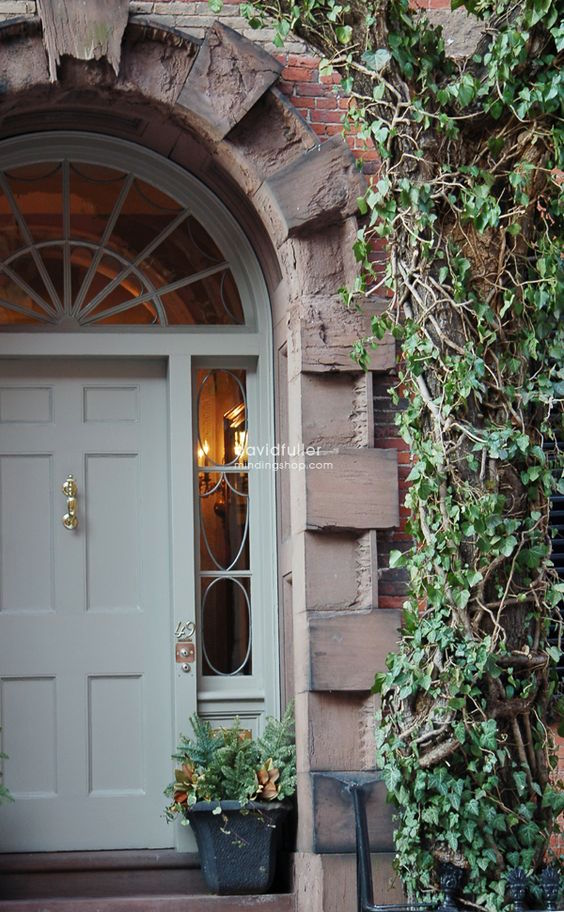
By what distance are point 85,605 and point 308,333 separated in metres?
1.77

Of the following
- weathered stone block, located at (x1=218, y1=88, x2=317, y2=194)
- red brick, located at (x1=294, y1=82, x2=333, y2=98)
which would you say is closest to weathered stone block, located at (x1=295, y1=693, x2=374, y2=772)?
weathered stone block, located at (x1=218, y1=88, x2=317, y2=194)

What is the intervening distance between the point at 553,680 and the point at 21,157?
11.8 ft

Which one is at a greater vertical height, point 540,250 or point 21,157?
point 21,157

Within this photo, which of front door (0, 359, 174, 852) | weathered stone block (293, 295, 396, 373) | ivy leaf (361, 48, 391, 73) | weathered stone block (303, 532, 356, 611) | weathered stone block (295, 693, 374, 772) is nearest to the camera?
ivy leaf (361, 48, 391, 73)

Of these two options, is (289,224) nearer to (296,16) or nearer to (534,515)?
(296,16)

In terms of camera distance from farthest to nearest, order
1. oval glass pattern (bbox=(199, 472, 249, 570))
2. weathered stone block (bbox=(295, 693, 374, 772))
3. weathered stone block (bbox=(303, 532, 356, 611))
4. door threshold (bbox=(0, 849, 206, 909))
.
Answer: oval glass pattern (bbox=(199, 472, 249, 570)), door threshold (bbox=(0, 849, 206, 909)), weathered stone block (bbox=(303, 532, 356, 611)), weathered stone block (bbox=(295, 693, 374, 772))

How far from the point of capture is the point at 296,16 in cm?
563

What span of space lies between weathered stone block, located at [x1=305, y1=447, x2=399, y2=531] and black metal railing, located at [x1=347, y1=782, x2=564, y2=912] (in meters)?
1.16

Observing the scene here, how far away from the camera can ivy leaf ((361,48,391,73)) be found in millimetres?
5543

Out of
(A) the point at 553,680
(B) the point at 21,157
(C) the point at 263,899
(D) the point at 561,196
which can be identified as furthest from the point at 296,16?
(C) the point at 263,899

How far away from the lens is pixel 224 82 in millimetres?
6227

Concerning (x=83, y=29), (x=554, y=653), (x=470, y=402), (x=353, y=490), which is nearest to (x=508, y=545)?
(x=554, y=653)

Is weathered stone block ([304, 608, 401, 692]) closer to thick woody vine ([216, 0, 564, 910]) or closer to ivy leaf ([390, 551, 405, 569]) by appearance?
thick woody vine ([216, 0, 564, 910])

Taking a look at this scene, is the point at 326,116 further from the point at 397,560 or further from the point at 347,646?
the point at 347,646
